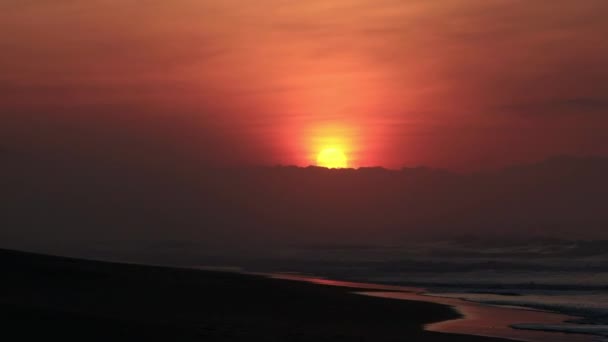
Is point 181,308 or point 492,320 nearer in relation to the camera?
point 181,308

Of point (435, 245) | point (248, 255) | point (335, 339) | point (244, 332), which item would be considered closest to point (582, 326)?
point (335, 339)

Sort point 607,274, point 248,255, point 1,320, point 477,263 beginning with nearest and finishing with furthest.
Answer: point 1,320, point 607,274, point 477,263, point 248,255

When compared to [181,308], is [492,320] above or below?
above

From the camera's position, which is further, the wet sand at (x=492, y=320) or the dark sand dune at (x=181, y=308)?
the wet sand at (x=492, y=320)

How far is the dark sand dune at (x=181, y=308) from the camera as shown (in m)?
14.4

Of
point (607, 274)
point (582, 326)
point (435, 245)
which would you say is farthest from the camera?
point (435, 245)

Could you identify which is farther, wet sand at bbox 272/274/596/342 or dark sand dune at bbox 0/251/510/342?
wet sand at bbox 272/274/596/342

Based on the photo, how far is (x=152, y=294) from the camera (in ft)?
69.4

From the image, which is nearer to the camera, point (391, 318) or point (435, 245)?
point (391, 318)

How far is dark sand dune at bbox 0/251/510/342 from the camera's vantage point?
1445cm

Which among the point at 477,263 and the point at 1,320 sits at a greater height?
the point at 477,263

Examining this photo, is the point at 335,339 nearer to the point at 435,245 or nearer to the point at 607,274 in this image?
A: the point at 607,274

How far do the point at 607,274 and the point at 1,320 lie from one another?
27.3 metres

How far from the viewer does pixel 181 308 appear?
19500mm
